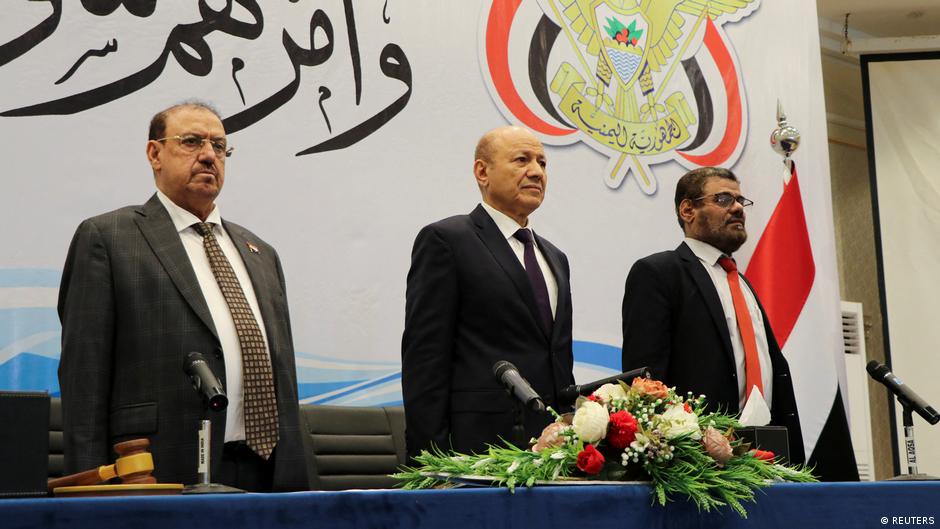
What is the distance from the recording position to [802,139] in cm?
529

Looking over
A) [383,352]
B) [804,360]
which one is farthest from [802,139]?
[383,352]

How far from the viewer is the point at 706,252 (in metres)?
3.45

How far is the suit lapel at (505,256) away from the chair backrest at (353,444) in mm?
1103

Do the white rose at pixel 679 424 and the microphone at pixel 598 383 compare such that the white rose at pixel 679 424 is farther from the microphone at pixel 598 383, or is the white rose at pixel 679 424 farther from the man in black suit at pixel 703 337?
the man in black suit at pixel 703 337

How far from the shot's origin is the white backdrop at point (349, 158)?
3408 mm

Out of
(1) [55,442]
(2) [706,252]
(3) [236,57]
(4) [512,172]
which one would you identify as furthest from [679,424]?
(3) [236,57]

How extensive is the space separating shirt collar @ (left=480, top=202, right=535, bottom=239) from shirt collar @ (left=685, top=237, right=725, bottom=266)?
2.29 feet

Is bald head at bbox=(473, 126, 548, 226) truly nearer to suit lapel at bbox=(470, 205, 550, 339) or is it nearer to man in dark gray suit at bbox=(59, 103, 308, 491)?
suit lapel at bbox=(470, 205, 550, 339)

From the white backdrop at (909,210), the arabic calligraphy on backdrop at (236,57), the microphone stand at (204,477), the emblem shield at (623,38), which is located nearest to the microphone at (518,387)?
the microphone stand at (204,477)

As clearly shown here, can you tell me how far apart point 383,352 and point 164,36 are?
1299mm

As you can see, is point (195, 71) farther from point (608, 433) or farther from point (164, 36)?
point (608, 433)

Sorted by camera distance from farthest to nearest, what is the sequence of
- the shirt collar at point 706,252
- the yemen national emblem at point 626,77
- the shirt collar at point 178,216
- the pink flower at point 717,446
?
the yemen national emblem at point 626,77
the shirt collar at point 706,252
the shirt collar at point 178,216
the pink flower at point 717,446

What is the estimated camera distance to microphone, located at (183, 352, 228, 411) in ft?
6.05

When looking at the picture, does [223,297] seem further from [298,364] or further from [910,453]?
[910,453]
